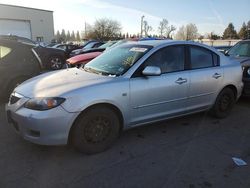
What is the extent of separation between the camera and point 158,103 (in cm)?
426

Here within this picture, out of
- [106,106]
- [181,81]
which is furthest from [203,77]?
[106,106]

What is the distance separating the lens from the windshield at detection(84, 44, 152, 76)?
4176 millimetres

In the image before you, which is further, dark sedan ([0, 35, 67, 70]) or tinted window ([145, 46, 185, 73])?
dark sedan ([0, 35, 67, 70])

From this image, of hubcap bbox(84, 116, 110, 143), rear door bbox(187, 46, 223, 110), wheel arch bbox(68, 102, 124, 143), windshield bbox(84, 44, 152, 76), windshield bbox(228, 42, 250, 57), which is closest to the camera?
wheel arch bbox(68, 102, 124, 143)

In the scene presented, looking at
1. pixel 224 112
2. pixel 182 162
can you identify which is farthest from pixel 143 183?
pixel 224 112

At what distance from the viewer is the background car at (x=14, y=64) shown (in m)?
5.95

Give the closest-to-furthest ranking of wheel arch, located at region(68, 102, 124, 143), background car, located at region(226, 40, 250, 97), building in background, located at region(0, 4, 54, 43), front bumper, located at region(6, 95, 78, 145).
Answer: front bumper, located at region(6, 95, 78, 145)
wheel arch, located at region(68, 102, 124, 143)
background car, located at region(226, 40, 250, 97)
building in background, located at region(0, 4, 54, 43)

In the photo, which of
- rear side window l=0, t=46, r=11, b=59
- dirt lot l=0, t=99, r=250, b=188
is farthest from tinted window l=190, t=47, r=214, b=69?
rear side window l=0, t=46, r=11, b=59

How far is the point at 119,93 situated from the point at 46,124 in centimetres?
110

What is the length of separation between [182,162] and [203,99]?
173cm

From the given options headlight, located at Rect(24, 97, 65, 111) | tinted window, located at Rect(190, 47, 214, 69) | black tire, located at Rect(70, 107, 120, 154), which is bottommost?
black tire, located at Rect(70, 107, 120, 154)

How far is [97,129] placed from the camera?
3.79m

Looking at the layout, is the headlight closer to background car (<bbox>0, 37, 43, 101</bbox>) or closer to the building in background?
background car (<bbox>0, 37, 43, 101</bbox>)

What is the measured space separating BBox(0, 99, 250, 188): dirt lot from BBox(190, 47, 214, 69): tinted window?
1.19 m
